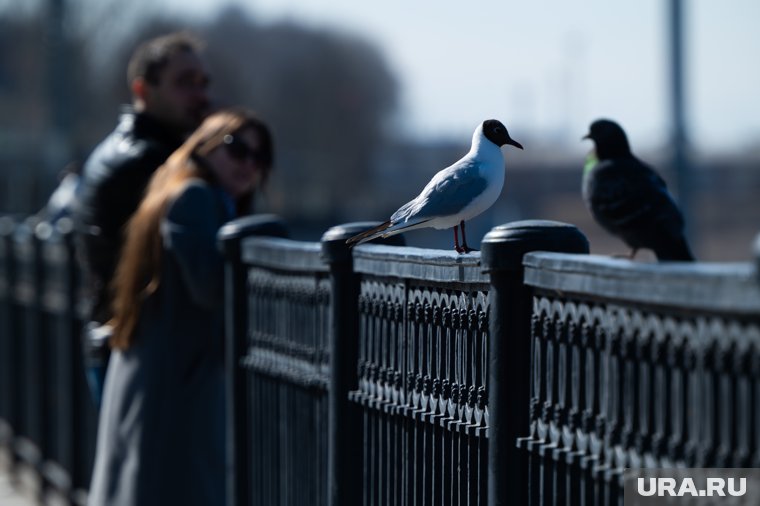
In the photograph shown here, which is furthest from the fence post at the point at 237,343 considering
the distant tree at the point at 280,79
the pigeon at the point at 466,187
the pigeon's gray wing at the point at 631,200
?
the distant tree at the point at 280,79

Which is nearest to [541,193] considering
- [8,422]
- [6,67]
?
[6,67]

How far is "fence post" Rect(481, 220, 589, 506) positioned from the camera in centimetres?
313

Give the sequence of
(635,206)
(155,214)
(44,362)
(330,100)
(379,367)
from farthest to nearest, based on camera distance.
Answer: (330,100), (44,362), (155,214), (379,367), (635,206)

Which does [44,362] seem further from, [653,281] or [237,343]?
[653,281]

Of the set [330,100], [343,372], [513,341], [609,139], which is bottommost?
[330,100]

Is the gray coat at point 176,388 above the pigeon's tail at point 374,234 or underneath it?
underneath

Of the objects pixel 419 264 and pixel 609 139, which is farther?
pixel 609 139

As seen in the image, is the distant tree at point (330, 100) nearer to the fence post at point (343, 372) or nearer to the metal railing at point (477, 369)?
the metal railing at point (477, 369)

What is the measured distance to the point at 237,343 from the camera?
5.43 m

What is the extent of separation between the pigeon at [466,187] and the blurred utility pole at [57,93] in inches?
568

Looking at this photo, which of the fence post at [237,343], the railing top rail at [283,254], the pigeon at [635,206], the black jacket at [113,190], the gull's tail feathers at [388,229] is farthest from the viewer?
the black jacket at [113,190]

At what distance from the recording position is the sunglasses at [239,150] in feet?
18.5

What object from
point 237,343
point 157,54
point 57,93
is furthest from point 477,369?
point 57,93

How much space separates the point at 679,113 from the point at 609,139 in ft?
43.8
